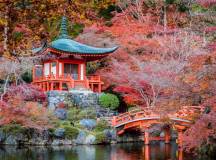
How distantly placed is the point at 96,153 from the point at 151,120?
451 cm

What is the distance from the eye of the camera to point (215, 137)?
13.9 metres

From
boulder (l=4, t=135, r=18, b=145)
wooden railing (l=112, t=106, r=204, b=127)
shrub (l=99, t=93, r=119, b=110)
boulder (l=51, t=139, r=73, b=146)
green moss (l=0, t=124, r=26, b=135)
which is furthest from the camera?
shrub (l=99, t=93, r=119, b=110)

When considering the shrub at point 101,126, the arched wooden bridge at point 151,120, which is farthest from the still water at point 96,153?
the shrub at point 101,126

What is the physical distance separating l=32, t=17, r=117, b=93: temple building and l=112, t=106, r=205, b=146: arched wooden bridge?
14.8 feet

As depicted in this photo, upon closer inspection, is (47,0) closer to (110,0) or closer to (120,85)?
(110,0)

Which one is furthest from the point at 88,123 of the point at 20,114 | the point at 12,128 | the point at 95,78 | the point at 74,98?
the point at 95,78

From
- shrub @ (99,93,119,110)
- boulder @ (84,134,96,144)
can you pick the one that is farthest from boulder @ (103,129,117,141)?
shrub @ (99,93,119,110)

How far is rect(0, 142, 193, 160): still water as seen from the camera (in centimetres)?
1602

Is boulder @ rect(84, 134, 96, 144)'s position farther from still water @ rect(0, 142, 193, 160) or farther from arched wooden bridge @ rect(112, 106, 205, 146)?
arched wooden bridge @ rect(112, 106, 205, 146)

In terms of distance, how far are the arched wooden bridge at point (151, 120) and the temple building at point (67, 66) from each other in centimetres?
452

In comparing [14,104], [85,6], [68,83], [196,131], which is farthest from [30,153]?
[85,6]

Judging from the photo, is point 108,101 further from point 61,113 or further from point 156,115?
point 156,115

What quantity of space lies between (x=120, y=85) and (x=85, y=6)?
1999 centimetres

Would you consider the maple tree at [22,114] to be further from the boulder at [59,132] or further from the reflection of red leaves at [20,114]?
the boulder at [59,132]
